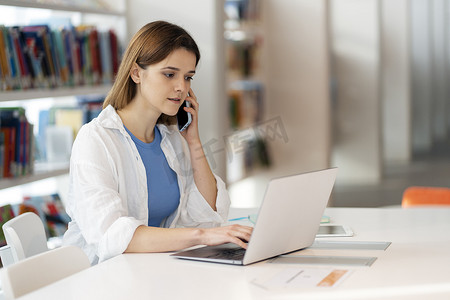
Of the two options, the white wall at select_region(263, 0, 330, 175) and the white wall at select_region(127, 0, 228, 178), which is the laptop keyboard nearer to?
the white wall at select_region(127, 0, 228, 178)

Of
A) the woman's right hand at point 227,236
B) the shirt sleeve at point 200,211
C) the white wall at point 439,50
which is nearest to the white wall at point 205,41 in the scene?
the shirt sleeve at point 200,211

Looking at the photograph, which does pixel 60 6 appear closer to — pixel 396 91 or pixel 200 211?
pixel 200 211

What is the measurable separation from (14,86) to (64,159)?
620 millimetres

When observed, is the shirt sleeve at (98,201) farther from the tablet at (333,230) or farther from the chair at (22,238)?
the tablet at (333,230)

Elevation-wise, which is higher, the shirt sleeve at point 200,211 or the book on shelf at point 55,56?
the book on shelf at point 55,56

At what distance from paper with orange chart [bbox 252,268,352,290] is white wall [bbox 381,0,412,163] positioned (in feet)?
26.6

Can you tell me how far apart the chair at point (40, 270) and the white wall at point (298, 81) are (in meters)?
4.20

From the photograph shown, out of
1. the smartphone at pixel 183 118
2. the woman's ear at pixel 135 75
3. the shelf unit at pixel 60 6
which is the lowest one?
the smartphone at pixel 183 118

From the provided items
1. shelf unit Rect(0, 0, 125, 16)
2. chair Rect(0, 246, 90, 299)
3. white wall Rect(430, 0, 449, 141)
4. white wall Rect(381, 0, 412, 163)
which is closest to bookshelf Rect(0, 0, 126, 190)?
shelf unit Rect(0, 0, 125, 16)

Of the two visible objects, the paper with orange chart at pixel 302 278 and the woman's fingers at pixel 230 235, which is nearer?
the paper with orange chart at pixel 302 278

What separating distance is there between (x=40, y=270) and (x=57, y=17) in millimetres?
2339

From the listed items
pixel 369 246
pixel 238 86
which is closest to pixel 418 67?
pixel 238 86

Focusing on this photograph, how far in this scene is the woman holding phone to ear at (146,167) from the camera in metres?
1.97

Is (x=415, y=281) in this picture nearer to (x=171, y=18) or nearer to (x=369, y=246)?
(x=369, y=246)
